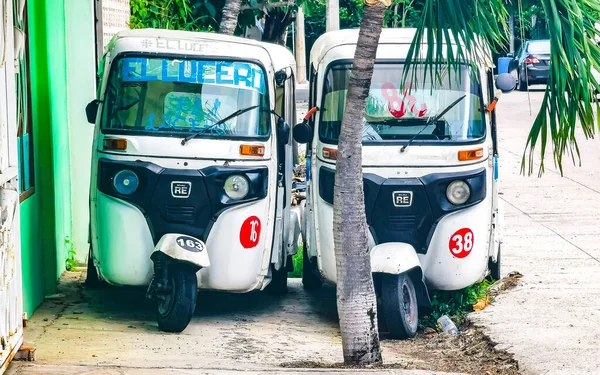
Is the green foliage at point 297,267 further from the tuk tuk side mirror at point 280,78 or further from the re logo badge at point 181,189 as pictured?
the re logo badge at point 181,189

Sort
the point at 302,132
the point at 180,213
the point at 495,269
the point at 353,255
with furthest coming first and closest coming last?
the point at 495,269 < the point at 302,132 < the point at 180,213 < the point at 353,255

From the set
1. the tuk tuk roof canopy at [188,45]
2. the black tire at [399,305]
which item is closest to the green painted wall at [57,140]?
the tuk tuk roof canopy at [188,45]

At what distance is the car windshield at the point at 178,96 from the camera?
8039 millimetres

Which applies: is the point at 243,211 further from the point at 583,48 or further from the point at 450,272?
the point at 583,48

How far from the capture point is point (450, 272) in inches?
324

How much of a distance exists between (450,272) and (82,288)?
3.18 meters

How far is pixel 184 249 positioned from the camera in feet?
25.2

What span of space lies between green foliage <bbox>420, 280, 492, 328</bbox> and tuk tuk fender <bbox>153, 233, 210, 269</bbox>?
204 cm

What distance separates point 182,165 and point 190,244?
1.92 feet

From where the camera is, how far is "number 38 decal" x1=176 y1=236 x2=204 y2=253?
773 centimetres

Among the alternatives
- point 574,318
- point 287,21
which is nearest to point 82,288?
point 574,318

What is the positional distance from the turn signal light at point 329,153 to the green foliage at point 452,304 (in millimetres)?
1539

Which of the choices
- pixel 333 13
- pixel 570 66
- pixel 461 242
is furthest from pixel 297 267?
pixel 333 13

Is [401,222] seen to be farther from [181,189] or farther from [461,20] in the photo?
[461,20]
